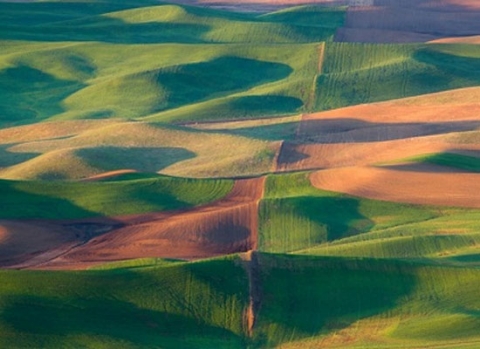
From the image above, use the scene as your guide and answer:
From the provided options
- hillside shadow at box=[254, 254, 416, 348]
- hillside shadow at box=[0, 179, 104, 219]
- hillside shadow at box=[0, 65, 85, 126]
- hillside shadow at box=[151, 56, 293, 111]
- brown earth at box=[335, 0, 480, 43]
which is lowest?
hillside shadow at box=[0, 65, 85, 126]

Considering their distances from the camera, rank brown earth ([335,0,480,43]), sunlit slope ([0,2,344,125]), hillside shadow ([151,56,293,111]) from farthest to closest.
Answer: brown earth ([335,0,480,43]) < hillside shadow ([151,56,293,111]) < sunlit slope ([0,2,344,125])

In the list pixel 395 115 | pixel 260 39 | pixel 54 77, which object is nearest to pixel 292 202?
pixel 395 115

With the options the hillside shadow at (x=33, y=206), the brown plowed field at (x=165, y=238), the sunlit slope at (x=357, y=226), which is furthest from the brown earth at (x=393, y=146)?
the hillside shadow at (x=33, y=206)

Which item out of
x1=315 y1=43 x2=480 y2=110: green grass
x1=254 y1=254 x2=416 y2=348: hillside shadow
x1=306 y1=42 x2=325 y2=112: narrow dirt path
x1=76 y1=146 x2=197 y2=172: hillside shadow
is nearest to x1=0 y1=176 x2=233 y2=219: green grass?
x1=76 y1=146 x2=197 y2=172: hillside shadow

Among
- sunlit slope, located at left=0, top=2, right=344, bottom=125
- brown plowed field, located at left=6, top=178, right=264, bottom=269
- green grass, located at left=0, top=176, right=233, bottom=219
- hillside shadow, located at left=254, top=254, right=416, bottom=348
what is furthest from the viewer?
sunlit slope, located at left=0, top=2, right=344, bottom=125

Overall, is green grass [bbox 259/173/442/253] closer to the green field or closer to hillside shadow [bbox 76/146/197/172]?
the green field

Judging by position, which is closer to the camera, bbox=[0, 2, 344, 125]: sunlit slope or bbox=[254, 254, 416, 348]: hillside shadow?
bbox=[254, 254, 416, 348]: hillside shadow

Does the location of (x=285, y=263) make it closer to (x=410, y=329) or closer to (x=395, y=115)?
(x=410, y=329)
